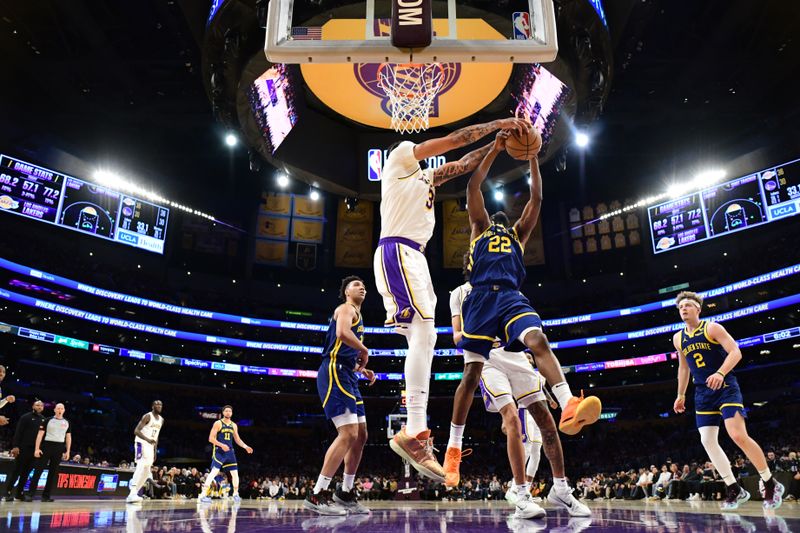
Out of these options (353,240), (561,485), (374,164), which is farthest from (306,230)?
(561,485)

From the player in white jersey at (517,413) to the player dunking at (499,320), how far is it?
14 millimetres

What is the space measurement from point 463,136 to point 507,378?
316 centimetres

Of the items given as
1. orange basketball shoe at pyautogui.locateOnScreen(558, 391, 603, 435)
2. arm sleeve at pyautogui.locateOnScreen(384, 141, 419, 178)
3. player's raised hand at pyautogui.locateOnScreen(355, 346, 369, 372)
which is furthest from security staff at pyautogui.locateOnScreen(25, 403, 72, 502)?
orange basketball shoe at pyautogui.locateOnScreen(558, 391, 603, 435)

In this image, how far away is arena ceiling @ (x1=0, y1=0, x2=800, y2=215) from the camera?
1962 cm

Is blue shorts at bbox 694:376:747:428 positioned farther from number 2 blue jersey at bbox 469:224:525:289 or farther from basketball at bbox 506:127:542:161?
basketball at bbox 506:127:542:161

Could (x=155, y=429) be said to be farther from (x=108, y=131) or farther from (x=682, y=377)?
(x=108, y=131)

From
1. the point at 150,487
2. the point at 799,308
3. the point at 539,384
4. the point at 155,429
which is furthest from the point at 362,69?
the point at 799,308

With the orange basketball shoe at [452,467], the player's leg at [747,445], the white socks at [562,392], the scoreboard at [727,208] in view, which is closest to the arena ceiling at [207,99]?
the scoreboard at [727,208]

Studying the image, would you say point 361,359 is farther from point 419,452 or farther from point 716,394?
point 716,394

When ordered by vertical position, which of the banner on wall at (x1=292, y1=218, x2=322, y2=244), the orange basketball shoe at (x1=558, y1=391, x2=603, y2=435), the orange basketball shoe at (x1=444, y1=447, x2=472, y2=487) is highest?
the banner on wall at (x1=292, y1=218, x2=322, y2=244)

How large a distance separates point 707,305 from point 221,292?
1156 inches

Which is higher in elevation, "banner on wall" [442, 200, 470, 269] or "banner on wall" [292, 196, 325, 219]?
"banner on wall" [292, 196, 325, 219]

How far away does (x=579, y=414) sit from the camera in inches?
152

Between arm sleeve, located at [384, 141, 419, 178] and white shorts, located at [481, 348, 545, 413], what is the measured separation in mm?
2600
